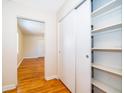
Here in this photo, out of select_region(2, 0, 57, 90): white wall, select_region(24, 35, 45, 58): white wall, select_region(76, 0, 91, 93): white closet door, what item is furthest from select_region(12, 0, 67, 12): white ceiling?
select_region(24, 35, 45, 58): white wall

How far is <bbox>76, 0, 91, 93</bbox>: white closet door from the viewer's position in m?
1.38

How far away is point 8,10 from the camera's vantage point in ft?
7.08

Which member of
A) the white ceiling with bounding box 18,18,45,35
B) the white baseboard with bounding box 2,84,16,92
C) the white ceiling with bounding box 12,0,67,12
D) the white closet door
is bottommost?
the white baseboard with bounding box 2,84,16,92

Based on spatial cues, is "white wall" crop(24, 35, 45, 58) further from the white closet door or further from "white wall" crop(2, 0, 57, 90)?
the white closet door

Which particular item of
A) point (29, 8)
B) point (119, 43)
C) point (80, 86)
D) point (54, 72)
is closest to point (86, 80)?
point (80, 86)

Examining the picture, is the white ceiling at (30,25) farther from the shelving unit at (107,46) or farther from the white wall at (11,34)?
the shelving unit at (107,46)

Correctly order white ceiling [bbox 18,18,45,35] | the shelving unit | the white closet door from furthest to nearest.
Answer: white ceiling [bbox 18,18,45,35], the white closet door, the shelving unit

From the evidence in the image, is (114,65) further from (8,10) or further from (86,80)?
(8,10)

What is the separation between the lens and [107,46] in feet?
3.99

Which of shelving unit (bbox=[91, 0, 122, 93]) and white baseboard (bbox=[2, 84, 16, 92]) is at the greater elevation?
shelving unit (bbox=[91, 0, 122, 93])

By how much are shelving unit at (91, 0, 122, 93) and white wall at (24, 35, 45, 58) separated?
24.8 ft

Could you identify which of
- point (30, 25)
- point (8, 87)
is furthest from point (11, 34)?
point (30, 25)

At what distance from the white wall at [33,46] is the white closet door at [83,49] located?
7.18m

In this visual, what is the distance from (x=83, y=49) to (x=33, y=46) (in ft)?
24.6
